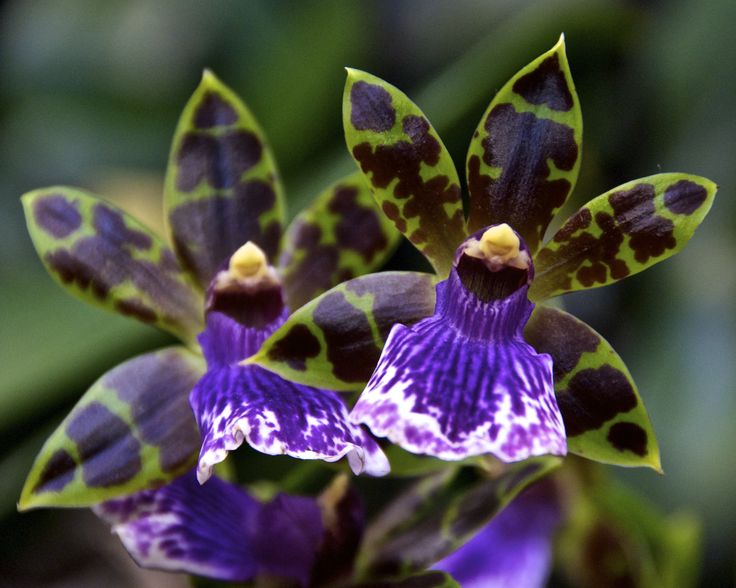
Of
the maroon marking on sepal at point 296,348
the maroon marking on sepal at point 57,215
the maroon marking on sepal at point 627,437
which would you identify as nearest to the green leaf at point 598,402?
the maroon marking on sepal at point 627,437

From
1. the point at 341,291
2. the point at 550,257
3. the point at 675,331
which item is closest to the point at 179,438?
the point at 341,291

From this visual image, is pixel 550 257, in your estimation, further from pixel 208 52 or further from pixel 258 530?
pixel 208 52

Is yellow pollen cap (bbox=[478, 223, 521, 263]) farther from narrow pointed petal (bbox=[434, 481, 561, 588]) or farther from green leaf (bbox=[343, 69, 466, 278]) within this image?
narrow pointed petal (bbox=[434, 481, 561, 588])

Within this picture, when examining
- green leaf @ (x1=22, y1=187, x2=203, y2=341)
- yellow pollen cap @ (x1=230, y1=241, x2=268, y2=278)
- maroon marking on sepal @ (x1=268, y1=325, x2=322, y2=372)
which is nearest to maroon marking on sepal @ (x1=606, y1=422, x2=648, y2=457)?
maroon marking on sepal @ (x1=268, y1=325, x2=322, y2=372)

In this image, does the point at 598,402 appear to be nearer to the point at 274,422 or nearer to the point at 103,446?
the point at 274,422

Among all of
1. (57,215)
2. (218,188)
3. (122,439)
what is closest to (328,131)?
(218,188)

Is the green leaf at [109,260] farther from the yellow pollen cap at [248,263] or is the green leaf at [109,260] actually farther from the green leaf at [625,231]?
the green leaf at [625,231]
